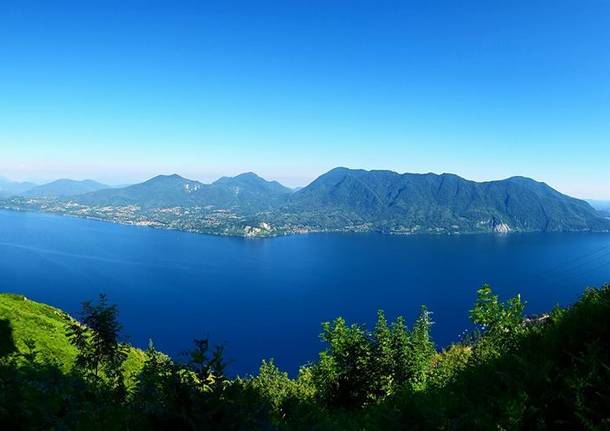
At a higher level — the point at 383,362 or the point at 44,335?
the point at 44,335

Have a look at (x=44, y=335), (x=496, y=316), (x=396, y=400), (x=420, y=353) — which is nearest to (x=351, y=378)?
(x=420, y=353)

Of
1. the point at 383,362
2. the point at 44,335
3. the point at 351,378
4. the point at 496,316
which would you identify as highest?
the point at 496,316

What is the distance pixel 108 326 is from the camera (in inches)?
703

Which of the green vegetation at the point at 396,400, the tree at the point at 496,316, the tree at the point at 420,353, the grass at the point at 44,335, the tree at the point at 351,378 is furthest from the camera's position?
the tree at the point at 420,353

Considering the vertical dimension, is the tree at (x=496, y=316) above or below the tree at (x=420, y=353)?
above

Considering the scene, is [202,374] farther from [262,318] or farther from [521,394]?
[262,318]

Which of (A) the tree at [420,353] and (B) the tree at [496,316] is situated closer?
(B) the tree at [496,316]

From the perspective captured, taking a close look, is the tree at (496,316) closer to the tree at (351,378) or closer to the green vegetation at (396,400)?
the green vegetation at (396,400)

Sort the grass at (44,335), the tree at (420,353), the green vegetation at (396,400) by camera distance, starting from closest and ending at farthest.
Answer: the green vegetation at (396,400) < the grass at (44,335) < the tree at (420,353)

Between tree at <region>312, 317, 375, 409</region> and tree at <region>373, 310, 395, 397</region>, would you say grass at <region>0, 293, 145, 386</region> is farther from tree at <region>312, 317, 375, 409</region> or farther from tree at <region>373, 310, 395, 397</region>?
tree at <region>373, 310, 395, 397</region>

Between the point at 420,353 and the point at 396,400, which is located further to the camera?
the point at 420,353

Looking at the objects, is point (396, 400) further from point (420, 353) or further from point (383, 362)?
point (420, 353)

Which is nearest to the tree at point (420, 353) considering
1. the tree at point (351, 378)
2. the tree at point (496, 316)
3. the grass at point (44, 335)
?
the tree at point (351, 378)

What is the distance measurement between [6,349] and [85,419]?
23959 millimetres
